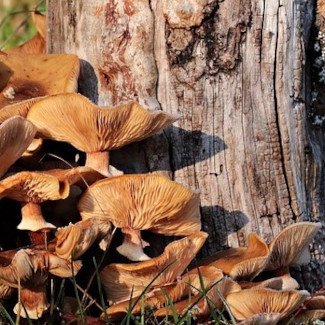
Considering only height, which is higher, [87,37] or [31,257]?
[87,37]

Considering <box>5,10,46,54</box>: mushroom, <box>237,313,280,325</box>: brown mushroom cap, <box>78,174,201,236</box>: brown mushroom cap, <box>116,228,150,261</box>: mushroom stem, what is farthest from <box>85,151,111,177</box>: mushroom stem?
<box>5,10,46,54</box>: mushroom

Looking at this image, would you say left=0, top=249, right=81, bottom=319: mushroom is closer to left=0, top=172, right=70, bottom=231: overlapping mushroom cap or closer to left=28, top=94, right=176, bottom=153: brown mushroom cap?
left=0, top=172, right=70, bottom=231: overlapping mushroom cap

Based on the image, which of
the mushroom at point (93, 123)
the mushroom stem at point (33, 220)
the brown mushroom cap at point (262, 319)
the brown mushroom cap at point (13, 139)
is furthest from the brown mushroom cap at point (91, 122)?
the brown mushroom cap at point (262, 319)

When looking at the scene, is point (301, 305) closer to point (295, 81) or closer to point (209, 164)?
point (209, 164)

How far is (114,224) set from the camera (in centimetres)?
379

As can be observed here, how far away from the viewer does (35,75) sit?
408cm

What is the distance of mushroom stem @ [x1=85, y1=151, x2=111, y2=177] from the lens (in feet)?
12.4

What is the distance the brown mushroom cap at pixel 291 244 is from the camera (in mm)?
3760

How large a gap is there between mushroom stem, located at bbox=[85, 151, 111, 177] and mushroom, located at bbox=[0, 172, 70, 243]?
271 mm

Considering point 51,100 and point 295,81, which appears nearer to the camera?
point 51,100

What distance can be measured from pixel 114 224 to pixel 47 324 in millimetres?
583

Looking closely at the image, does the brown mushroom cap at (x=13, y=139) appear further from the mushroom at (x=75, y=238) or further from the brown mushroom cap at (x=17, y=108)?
the mushroom at (x=75, y=238)

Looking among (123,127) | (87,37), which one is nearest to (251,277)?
(123,127)

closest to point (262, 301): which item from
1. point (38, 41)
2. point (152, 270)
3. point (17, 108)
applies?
point (152, 270)
